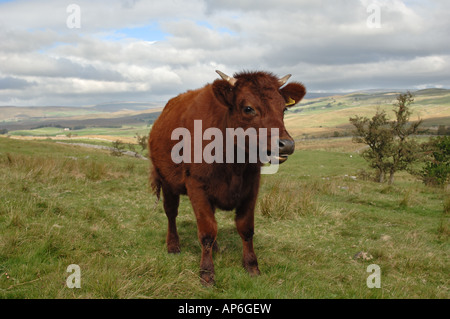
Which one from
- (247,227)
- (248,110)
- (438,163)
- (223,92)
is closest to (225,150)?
(248,110)

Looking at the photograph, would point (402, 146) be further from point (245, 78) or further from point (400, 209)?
point (245, 78)

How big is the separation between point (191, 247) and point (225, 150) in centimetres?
226

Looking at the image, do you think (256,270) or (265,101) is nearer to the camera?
(265,101)

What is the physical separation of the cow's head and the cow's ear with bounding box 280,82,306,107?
40 centimetres

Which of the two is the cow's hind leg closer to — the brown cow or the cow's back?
the cow's back

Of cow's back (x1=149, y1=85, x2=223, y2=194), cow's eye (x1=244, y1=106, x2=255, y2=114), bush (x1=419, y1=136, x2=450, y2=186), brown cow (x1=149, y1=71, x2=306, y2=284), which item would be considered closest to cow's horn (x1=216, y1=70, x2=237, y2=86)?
brown cow (x1=149, y1=71, x2=306, y2=284)

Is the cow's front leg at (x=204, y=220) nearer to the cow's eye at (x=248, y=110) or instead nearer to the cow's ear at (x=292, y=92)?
the cow's eye at (x=248, y=110)

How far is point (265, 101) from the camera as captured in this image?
4039 mm

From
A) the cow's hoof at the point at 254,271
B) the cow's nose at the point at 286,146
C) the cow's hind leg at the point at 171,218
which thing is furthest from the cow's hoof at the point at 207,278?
the cow's nose at the point at 286,146

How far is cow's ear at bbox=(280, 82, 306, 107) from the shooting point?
188 inches
